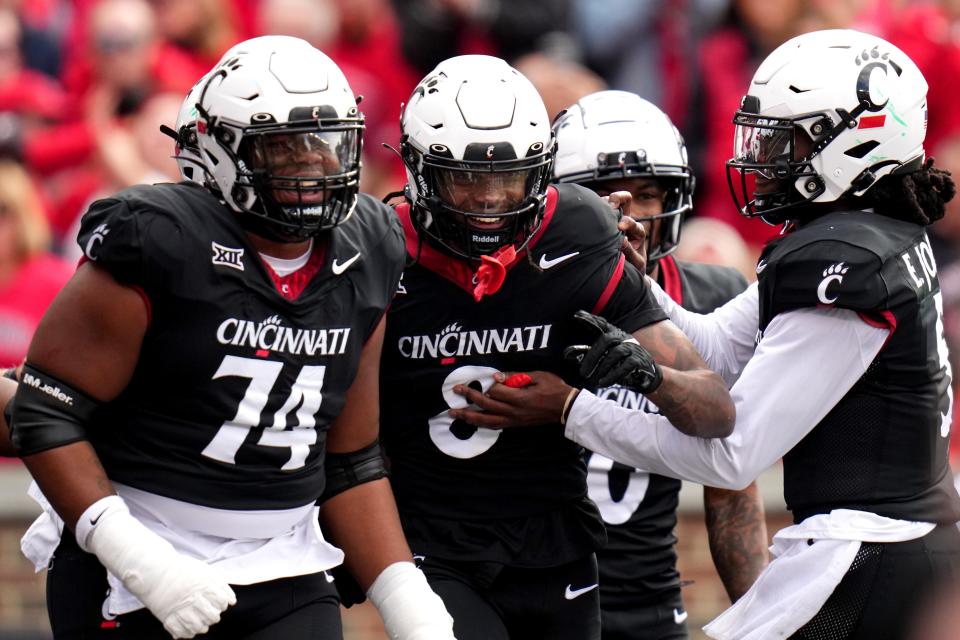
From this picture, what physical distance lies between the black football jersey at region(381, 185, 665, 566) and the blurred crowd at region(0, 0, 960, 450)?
11.7 ft

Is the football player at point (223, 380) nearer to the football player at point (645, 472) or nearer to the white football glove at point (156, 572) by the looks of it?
the white football glove at point (156, 572)

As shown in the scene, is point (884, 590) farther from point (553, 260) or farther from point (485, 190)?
point (485, 190)

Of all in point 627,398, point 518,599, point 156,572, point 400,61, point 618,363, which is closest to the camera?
point 156,572

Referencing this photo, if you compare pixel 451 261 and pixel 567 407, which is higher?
pixel 451 261

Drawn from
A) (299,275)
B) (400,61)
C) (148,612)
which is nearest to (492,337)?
(299,275)

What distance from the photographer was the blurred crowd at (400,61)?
25.9 feet

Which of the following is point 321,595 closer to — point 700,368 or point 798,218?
point 700,368

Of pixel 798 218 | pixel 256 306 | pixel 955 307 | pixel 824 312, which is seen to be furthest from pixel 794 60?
pixel 955 307

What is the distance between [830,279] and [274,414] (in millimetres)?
1364

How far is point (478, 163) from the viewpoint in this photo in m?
4.07

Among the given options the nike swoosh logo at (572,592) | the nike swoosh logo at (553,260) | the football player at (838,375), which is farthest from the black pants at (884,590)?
the nike swoosh logo at (553,260)

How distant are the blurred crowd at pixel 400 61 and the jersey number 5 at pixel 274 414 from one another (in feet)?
13.7

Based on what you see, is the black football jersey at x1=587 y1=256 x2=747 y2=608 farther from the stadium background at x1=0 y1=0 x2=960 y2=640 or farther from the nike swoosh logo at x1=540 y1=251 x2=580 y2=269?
the stadium background at x1=0 y1=0 x2=960 y2=640

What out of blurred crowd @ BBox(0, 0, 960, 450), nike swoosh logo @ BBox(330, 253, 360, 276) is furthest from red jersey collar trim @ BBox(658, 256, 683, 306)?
blurred crowd @ BBox(0, 0, 960, 450)
